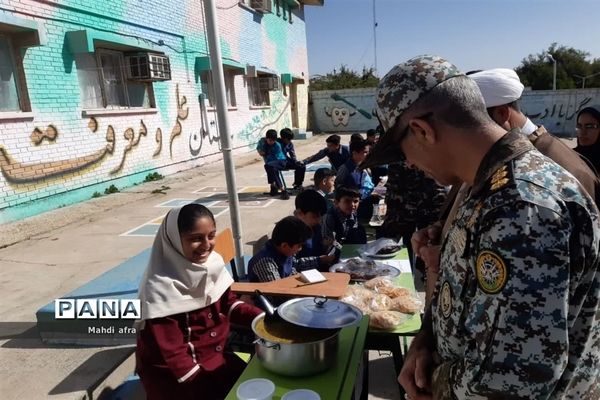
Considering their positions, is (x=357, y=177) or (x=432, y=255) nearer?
(x=432, y=255)

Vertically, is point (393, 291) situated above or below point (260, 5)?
below

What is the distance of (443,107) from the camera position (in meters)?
0.97

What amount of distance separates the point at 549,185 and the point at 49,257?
503cm

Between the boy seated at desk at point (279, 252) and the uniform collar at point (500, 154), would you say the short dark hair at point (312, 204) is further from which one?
the uniform collar at point (500, 154)

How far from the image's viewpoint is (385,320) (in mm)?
2070

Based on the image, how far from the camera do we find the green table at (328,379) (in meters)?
1.50

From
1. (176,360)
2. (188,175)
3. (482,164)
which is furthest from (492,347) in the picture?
(188,175)

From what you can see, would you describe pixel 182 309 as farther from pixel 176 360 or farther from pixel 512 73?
pixel 512 73

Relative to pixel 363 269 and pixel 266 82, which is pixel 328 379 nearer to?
pixel 363 269

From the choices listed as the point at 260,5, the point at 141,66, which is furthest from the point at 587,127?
the point at 260,5

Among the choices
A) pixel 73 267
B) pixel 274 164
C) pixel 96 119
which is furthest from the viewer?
pixel 274 164

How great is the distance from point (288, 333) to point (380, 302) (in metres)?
0.78

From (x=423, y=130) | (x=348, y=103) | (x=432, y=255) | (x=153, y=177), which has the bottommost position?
(x=153, y=177)

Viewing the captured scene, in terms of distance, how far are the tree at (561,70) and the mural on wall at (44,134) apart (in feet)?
139
